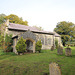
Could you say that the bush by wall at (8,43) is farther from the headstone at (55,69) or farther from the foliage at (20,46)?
the headstone at (55,69)

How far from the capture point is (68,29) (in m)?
32.4

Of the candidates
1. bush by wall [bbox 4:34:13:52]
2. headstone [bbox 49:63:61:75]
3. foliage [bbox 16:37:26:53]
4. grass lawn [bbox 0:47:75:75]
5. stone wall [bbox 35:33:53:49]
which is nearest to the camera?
headstone [bbox 49:63:61:75]

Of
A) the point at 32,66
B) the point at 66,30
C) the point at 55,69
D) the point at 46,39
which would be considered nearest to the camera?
the point at 55,69

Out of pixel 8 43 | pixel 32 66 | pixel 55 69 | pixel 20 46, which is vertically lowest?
pixel 32 66

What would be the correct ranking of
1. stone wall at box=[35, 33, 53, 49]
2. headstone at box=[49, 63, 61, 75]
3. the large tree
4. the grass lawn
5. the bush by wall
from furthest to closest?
1. the large tree
2. stone wall at box=[35, 33, 53, 49]
3. the bush by wall
4. the grass lawn
5. headstone at box=[49, 63, 61, 75]

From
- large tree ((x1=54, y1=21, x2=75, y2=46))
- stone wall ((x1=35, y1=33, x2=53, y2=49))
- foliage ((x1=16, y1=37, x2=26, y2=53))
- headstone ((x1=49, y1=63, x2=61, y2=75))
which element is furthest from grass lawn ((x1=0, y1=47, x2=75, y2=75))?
large tree ((x1=54, y1=21, x2=75, y2=46))

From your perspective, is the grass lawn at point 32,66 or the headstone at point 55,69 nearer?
the headstone at point 55,69

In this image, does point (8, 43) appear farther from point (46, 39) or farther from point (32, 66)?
point (32, 66)

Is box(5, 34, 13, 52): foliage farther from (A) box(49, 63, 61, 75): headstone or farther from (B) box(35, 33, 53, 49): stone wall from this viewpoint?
(A) box(49, 63, 61, 75): headstone

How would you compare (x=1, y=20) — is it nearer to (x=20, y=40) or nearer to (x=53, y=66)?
(x=20, y=40)

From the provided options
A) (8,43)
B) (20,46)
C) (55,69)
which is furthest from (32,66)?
(8,43)

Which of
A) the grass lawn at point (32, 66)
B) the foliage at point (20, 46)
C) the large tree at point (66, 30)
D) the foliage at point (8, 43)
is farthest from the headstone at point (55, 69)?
the large tree at point (66, 30)

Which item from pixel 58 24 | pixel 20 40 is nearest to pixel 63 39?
pixel 58 24

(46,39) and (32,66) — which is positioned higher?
(46,39)
